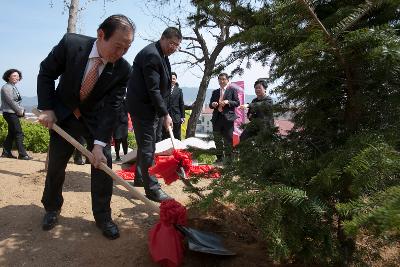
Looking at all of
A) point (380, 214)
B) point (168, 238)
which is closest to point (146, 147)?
point (168, 238)

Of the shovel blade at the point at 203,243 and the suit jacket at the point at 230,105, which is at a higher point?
the suit jacket at the point at 230,105

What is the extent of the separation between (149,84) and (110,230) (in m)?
1.59

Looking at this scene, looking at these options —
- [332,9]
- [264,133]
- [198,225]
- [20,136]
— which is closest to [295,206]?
[264,133]

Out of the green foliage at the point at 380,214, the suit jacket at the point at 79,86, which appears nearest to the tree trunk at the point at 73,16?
the suit jacket at the point at 79,86

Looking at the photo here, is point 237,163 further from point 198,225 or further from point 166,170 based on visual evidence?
point 166,170

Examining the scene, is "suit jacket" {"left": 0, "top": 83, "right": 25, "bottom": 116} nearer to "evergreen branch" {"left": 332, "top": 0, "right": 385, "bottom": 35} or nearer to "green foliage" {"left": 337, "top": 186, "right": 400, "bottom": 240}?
"evergreen branch" {"left": 332, "top": 0, "right": 385, "bottom": 35}

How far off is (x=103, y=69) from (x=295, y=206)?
6.61ft

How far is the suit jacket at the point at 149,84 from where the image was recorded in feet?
13.3

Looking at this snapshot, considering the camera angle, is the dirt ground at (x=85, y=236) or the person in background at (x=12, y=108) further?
→ the person in background at (x=12, y=108)

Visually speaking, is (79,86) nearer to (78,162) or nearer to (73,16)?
(78,162)

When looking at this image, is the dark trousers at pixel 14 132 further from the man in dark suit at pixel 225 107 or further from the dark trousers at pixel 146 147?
the dark trousers at pixel 146 147

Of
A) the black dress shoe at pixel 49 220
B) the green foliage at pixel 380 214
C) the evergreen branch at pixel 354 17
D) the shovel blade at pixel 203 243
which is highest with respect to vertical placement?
the evergreen branch at pixel 354 17

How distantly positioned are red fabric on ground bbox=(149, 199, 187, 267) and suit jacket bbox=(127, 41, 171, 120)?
1.61 meters

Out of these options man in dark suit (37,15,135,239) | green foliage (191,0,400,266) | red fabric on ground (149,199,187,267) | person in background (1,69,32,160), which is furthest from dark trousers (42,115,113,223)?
person in background (1,69,32,160)
